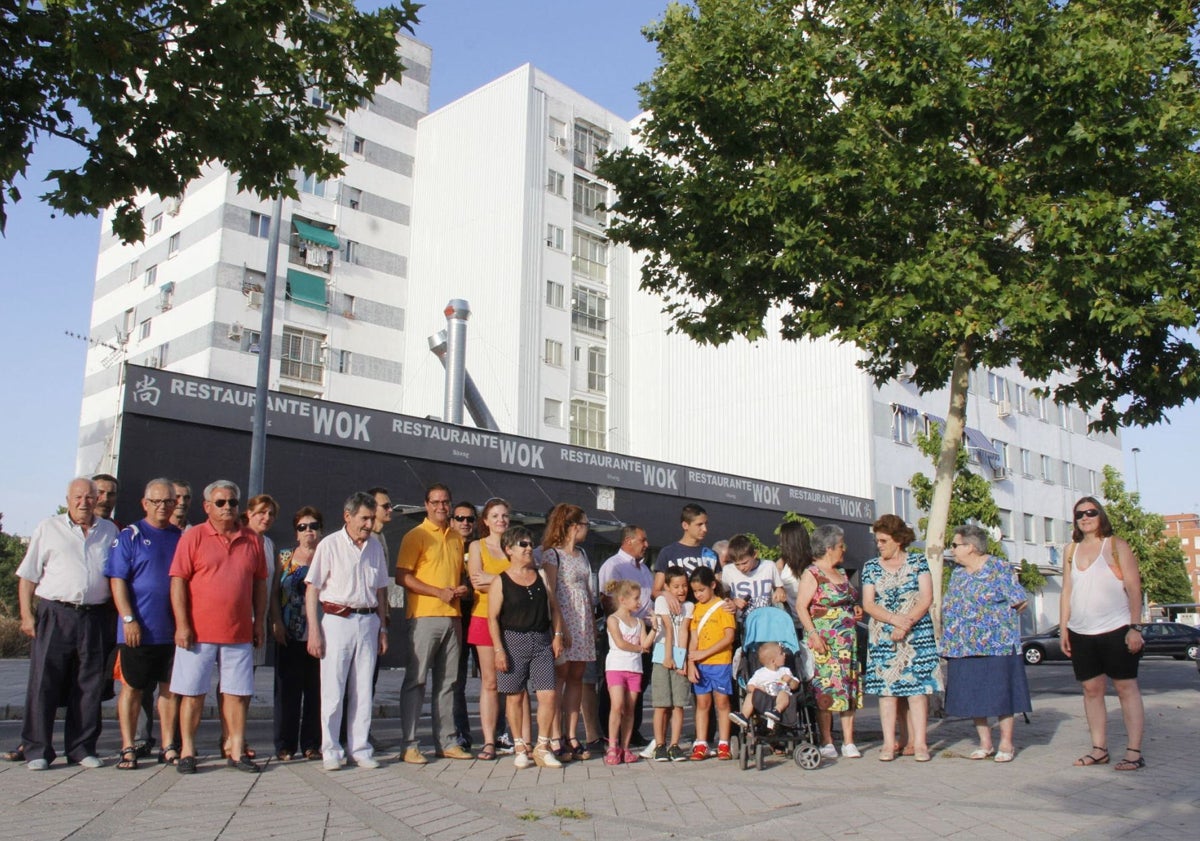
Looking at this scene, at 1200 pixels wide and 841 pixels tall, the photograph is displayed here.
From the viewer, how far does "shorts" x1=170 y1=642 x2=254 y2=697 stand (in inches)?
263

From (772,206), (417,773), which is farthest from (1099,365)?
(417,773)

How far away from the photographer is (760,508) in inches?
1416

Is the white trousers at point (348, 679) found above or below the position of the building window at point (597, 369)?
below

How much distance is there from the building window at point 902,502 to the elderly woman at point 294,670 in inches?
1372

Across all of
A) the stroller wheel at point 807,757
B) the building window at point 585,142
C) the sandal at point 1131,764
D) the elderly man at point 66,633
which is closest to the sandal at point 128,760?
the elderly man at point 66,633

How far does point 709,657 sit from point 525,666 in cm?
148

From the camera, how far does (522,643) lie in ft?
24.4

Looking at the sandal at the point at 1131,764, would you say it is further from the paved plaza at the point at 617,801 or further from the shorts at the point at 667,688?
the shorts at the point at 667,688

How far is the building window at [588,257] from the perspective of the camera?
145 feet

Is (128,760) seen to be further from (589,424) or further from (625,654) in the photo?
(589,424)

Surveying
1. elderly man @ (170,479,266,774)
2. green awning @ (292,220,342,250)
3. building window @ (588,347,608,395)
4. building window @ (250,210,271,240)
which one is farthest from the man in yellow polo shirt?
building window @ (588,347,608,395)

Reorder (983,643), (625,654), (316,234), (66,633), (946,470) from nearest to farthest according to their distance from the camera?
(66,633)
(983,643)
(625,654)
(946,470)
(316,234)

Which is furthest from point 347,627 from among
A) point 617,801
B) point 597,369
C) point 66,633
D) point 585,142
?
point 585,142

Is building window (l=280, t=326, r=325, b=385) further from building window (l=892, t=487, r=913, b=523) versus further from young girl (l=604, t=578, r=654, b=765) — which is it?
young girl (l=604, t=578, r=654, b=765)
